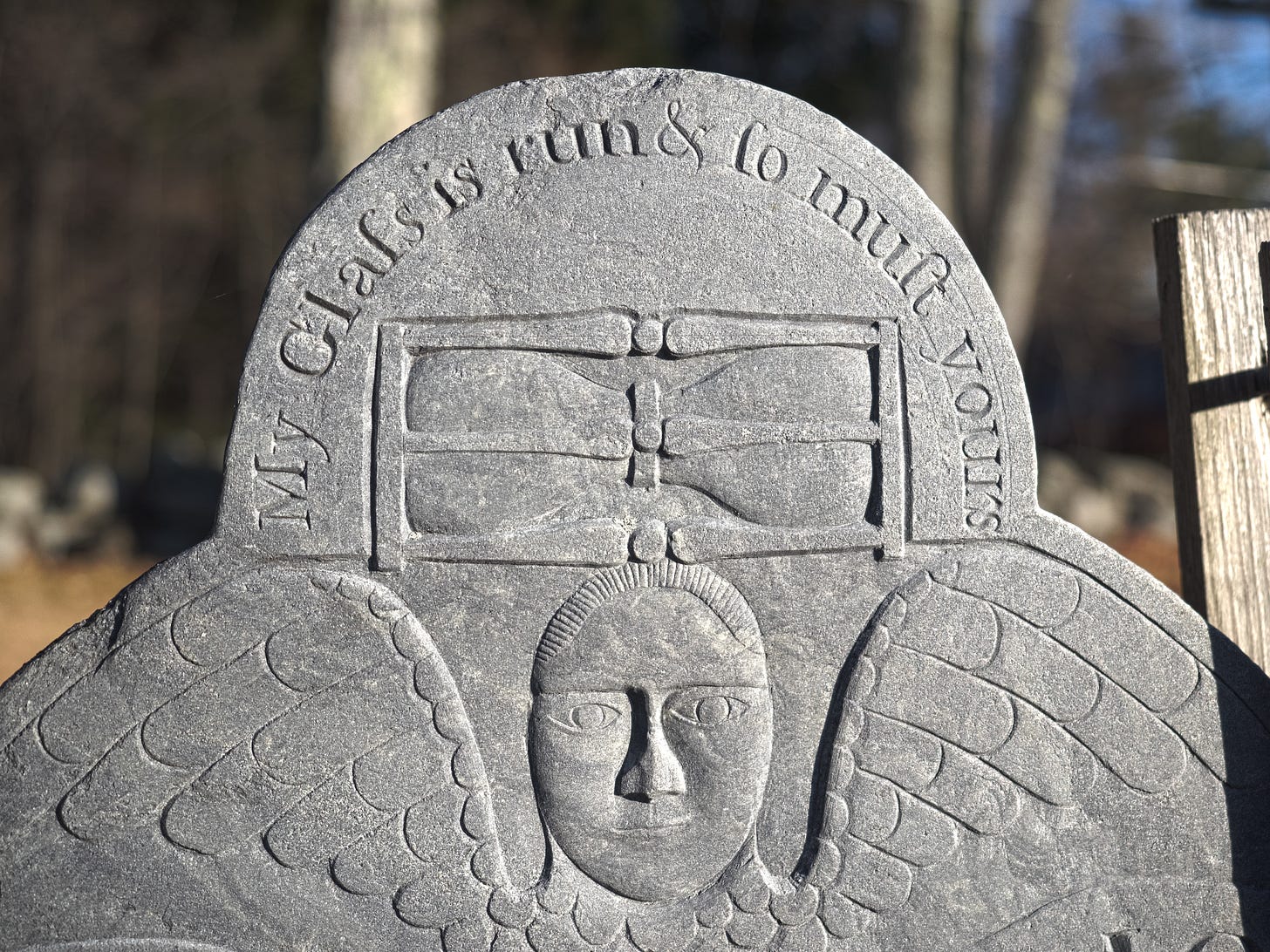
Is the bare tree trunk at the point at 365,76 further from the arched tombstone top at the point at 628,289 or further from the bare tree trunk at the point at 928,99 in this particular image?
the arched tombstone top at the point at 628,289

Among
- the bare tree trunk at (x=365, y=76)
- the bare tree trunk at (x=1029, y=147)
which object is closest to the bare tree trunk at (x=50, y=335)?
the bare tree trunk at (x=365, y=76)

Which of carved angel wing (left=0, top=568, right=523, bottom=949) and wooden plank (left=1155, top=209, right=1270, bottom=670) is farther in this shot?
wooden plank (left=1155, top=209, right=1270, bottom=670)

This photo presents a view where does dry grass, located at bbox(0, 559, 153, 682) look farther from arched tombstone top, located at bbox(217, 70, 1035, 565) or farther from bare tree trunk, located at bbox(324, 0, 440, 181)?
arched tombstone top, located at bbox(217, 70, 1035, 565)

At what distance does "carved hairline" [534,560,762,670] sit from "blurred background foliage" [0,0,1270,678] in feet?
13.7

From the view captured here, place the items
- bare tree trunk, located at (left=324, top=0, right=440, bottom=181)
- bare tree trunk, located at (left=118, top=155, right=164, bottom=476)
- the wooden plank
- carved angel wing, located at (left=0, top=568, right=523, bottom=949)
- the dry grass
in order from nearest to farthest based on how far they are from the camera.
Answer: carved angel wing, located at (left=0, top=568, right=523, bottom=949) → the wooden plank → bare tree trunk, located at (left=324, top=0, right=440, bottom=181) → the dry grass → bare tree trunk, located at (left=118, top=155, right=164, bottom=476)

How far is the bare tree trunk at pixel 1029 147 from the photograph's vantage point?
7305 millimetres

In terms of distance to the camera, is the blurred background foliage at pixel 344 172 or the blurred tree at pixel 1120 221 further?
the blurred tree at pixel 1120 221

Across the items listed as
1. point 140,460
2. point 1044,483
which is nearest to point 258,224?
point 140,460

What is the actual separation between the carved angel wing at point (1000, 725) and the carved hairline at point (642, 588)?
240mm

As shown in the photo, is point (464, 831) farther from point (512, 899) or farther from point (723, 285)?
point (723, 285)

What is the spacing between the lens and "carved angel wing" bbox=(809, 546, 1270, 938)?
81.0 inches

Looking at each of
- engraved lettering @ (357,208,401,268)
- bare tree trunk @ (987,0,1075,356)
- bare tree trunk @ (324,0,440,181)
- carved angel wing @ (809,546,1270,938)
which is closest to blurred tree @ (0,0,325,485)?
bare tree trunk @ (324,0,440,181)

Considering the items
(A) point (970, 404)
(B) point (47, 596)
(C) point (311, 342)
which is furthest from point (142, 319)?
(A) point (970, 404)

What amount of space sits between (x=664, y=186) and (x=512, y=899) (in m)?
1.30
